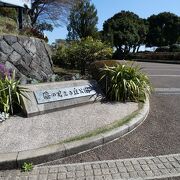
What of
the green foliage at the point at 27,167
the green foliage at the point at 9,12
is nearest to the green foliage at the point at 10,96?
the green foliage at the point at 27,167

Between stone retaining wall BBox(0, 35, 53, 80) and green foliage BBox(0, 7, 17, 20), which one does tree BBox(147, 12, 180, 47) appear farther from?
stone retaining wall BBox(0, 35, 53, 80)

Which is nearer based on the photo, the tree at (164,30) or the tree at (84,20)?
the tree at (84,20)

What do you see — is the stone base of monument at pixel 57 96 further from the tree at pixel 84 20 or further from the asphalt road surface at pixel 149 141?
the tree at pixel 84 20

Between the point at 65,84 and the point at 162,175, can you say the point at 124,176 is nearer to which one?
the point at 162,175

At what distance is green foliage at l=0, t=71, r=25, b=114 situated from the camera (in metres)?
5.76

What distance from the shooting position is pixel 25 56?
8438 millimetres

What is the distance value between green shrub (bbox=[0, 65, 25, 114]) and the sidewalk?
6.68 feet

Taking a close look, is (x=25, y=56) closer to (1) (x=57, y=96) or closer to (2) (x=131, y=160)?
(1) (x=57, y=96)

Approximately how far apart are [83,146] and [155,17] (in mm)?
55900

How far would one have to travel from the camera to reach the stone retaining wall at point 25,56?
7.84m

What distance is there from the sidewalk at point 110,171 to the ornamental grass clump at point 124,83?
2946 millimetres

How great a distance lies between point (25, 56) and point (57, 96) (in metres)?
2.61

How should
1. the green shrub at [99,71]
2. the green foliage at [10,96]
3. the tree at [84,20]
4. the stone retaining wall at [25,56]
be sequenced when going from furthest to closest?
the tree at [84,20], the stone retaining wall at [25,56], the green shrub at [99,71], the green foliage at [10,96]

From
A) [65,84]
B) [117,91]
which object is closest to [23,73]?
[65,84]
